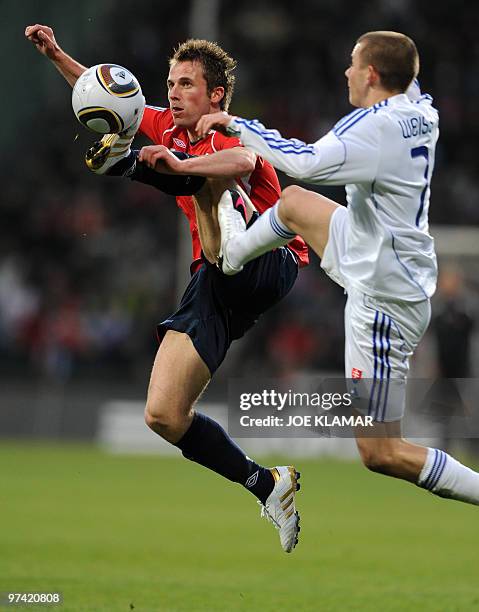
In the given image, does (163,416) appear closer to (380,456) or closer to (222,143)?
(380,456)

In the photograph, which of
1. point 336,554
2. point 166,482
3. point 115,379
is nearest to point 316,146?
point 336,554

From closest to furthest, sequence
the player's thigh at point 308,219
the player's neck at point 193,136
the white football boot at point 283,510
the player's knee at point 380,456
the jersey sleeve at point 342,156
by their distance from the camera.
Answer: the jersey sleeve at point 342,156 < the player's knee at point 380,456 < the player's thigh at point 308,219 < the white football boot at point 283,510 < the player's neck at point 193,136

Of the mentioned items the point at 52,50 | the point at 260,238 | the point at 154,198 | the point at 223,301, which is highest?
the point at 154,198

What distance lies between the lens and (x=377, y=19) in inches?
836

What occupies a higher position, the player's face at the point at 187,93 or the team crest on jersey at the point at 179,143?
the player's face at the point at 187,93

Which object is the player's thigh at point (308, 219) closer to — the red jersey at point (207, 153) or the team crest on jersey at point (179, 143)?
the red jersey at point (207, 153)

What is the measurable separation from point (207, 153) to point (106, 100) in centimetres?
76

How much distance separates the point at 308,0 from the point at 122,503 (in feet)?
44.1

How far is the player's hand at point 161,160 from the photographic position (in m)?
6.24

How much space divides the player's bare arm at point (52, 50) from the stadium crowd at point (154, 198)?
1092cm

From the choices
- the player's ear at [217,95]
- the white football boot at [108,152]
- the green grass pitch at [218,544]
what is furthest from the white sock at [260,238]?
the green grass pitch at [218,544]

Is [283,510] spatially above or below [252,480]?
below

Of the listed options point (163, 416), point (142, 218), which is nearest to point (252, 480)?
point (163, 416)

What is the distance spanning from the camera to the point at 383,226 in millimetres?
5883
